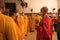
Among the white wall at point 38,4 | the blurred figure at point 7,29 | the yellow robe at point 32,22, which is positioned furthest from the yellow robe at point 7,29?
the white wall at point 38,4

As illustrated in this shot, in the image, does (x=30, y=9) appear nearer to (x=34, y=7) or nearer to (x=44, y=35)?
(x=34, y=7)

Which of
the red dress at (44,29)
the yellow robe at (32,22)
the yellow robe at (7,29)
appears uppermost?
the yellow robe at (7,29)

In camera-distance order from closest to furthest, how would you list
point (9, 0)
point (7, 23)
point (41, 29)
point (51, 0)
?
point (7, 23) < point (41, 29) < point (9, 0) < point (51, 0)

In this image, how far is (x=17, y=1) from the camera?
13469 mm

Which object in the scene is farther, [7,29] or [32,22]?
[32,22]

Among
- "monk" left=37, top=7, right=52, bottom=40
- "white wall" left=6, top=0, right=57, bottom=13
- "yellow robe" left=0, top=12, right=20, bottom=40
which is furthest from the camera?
"white wall" left=6, top=0, right=57, bottom=13

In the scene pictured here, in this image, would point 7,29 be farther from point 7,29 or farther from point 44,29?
point 44,29

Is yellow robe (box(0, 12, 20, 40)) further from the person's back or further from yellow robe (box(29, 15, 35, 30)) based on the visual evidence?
yellow robe (box(29, 15, 35, 30))

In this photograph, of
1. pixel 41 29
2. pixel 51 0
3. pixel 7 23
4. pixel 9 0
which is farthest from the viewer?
pixel 51 0

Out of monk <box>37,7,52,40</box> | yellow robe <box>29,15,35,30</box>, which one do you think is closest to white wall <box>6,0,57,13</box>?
yellow robe <box>29,15,35,30</box>

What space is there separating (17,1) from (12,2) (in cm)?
40

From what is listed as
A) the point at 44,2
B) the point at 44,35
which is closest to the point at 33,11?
the point at 44,2

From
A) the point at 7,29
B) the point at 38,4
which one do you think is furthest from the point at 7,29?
the point at 38,4

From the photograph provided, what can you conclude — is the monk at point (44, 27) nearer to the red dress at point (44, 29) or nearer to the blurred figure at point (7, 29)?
the red dress at point (44, 29)
